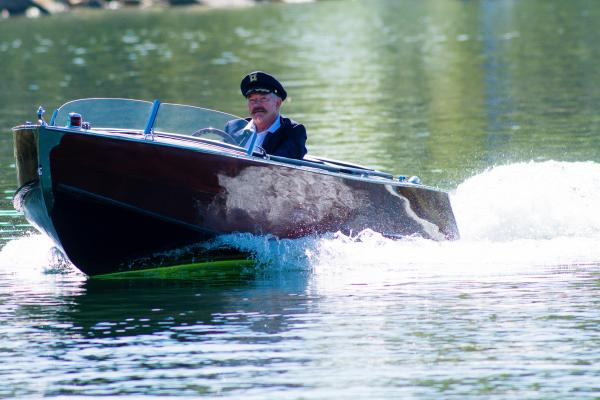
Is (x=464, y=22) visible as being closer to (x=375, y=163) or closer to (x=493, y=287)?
(x=375, y=163)

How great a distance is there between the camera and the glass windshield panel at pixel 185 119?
13.8 metres

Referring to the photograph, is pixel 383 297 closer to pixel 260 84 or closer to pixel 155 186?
pixel 155 186

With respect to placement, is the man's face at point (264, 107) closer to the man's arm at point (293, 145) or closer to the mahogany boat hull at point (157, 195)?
the man's arm at point (293, 145)

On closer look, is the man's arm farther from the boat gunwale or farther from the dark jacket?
the boat gunwale

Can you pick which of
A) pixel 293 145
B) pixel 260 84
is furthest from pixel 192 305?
pixel 260 84

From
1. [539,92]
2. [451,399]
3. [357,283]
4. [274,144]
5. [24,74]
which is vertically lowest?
[451,399]

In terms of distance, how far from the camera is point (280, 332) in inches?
445

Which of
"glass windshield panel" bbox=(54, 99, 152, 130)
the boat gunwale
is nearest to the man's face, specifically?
the boat gunwale

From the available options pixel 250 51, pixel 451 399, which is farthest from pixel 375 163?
pixel 250 51

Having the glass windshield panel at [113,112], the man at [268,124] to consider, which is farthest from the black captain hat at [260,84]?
the glass windshield panel at [113,112]

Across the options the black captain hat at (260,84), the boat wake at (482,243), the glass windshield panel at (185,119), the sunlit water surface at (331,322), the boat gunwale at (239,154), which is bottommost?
the sunlit water surface at (331,322)

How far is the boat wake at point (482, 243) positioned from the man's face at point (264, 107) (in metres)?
1.09

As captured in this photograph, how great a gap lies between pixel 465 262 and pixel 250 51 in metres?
42.3

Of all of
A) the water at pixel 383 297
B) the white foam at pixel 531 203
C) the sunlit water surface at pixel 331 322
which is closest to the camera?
the sunlit water surface at pixel 331 322
